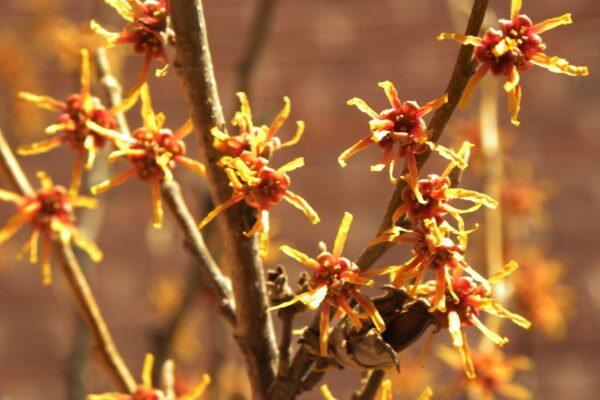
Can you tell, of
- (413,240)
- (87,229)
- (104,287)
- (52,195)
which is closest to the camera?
(413,240)

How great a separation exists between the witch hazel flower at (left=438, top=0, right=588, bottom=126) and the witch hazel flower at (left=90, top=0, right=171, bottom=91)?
0.17 metres

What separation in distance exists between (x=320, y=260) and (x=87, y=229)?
0.68 meters

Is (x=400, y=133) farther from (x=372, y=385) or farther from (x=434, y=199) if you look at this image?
(x=372, y=385)

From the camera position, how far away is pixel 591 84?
73.7 inches

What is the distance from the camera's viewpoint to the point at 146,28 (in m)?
0.51

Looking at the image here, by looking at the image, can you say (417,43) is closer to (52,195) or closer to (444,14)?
(444,14)

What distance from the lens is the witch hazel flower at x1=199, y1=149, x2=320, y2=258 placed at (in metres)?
0.48

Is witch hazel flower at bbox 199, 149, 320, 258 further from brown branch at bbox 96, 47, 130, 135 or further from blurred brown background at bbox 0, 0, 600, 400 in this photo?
blurred brown background at bbox 0, 0, 600, 400

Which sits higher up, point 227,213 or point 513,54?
point 513,54

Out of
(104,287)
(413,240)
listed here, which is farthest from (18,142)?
(413,240)

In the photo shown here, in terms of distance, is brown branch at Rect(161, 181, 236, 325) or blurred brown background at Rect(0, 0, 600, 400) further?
blurred brown background at Rect(0, 0, 600, 400)

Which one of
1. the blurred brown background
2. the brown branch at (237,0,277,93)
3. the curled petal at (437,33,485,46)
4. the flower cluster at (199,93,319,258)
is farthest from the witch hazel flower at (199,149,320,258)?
the blurred brown background

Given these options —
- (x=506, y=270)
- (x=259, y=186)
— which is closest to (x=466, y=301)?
(x=506, y=270)

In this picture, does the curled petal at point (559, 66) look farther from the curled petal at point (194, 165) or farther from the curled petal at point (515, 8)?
the curled petal at point (194, 165)
